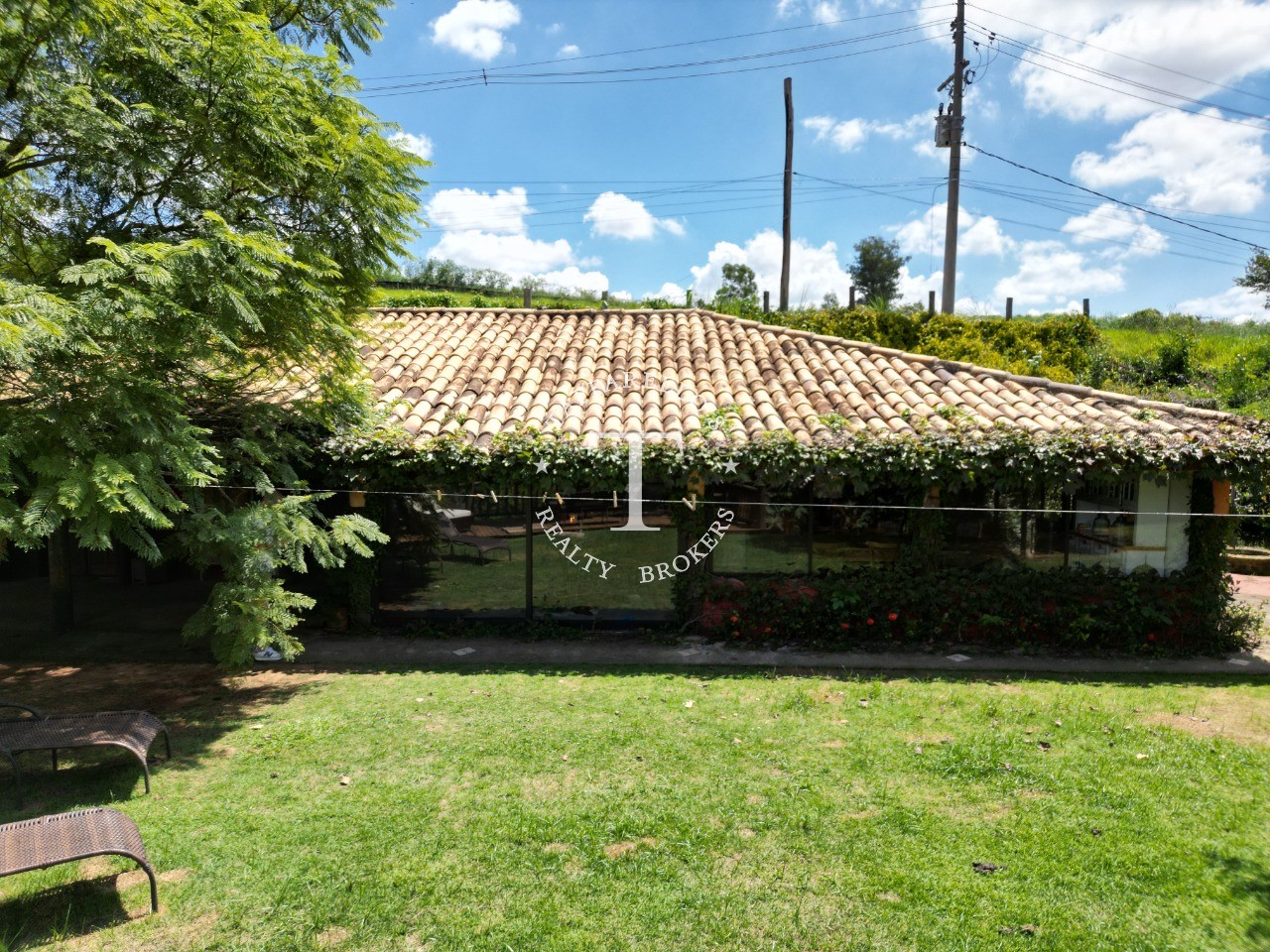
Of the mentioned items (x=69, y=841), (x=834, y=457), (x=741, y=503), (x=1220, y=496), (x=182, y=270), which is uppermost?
(x=182, y=270)

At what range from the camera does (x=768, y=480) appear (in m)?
9.72

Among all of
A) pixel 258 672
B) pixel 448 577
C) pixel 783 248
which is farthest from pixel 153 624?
pixel 783 248

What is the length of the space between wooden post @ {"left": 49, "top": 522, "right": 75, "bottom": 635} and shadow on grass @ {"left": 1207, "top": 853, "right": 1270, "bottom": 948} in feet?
44.0

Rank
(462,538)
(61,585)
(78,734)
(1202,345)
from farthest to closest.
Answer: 1. (1202,345)
2. (61,585)
3. (462,538)
4. (78,734)

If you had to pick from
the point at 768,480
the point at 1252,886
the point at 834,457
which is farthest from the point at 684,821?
the point at 834,457

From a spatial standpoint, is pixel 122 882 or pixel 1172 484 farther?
pixel 1172 484

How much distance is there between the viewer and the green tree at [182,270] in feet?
20.4

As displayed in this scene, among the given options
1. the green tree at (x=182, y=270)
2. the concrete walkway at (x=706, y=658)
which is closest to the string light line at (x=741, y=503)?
the green tree at (x=182, y=270)

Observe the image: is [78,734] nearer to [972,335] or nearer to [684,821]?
[684,821]

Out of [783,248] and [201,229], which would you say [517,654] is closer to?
[201,229]

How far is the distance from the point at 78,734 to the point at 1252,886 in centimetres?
817

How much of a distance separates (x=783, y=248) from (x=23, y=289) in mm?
20576

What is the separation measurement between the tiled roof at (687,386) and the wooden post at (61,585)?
508 centimetres

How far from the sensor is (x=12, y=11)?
616 centimetres
